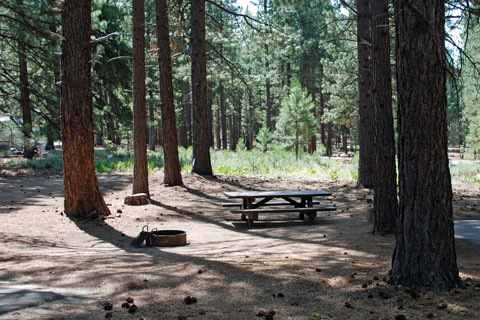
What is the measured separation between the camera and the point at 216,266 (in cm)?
532

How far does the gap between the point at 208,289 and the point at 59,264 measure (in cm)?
226

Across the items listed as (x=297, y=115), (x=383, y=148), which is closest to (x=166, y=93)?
(x=383, y=148)

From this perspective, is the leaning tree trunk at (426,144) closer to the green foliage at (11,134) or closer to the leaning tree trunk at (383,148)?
the leaning tree trunk at (383,148)

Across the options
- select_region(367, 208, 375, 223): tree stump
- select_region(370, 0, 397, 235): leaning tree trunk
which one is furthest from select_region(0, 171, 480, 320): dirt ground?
select_region(370, 0, 397, 235): leaning tree trunk

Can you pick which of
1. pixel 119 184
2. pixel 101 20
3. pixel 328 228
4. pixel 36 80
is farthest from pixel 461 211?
pixel 101 20

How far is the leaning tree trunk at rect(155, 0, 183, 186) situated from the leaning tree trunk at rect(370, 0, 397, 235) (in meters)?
6.61

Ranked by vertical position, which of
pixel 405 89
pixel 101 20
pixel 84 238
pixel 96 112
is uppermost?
pixel 101 20

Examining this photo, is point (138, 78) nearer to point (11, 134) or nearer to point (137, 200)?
point (137, 200)

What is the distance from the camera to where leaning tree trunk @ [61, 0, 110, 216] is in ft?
27.7

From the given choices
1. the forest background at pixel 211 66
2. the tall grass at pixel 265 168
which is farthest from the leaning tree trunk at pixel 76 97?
the tall grass at pixel 265 168

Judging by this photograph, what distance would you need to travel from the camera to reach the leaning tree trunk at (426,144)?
4.08 meters

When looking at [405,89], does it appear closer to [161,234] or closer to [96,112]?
[161,234]

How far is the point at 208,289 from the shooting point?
4.38 m

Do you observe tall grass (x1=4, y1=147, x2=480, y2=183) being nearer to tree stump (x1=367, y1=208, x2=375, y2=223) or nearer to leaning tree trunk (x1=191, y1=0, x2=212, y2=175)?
leaning tree trunk (x1=191, y1=0, x2=212, y2=175)
